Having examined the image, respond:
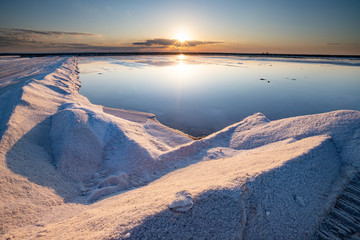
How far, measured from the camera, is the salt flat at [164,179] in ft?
6.80

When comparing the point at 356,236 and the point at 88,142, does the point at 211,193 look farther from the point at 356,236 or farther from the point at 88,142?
the point at 88,142

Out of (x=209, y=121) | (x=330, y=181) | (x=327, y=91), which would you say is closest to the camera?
(x=330, y=181)

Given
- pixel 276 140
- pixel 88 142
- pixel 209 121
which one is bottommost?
pixel 209 121

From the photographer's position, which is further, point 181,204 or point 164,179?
point 164,179

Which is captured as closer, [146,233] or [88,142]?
[146,233]

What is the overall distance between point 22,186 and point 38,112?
350 centimetres

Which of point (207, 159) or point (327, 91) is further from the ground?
point (327, 91)

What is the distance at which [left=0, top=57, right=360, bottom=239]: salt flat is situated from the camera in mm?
2072

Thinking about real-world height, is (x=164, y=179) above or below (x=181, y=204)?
below

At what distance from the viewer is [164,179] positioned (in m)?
3.65

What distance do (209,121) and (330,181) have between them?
607 cm

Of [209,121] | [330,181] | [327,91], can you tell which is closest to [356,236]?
[330,181]

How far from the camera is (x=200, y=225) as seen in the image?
2002mm

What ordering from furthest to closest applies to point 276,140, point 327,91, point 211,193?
point 327,91 → point 276,140 → point 211,193
